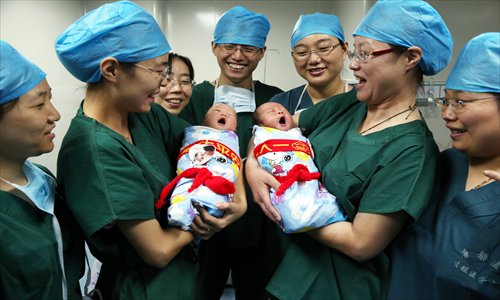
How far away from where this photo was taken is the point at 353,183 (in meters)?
1.13

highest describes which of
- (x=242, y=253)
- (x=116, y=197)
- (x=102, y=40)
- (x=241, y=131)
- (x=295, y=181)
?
(x=102, y=40)

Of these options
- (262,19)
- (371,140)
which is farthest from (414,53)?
(262,19)

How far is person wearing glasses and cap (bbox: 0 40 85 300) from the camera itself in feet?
2.85

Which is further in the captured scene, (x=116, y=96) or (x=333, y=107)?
(x=333, y=107)

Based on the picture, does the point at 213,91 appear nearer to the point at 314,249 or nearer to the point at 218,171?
the point at 218,171

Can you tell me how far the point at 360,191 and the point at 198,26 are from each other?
280cm

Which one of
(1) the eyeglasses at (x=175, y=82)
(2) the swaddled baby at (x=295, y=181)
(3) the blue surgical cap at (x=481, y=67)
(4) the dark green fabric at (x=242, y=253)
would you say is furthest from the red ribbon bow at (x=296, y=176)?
(1) the eyeglasses at (x=175, y=82)

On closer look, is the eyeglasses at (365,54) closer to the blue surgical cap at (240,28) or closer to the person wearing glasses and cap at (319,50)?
the person wearing glasses and cap at (319,50)

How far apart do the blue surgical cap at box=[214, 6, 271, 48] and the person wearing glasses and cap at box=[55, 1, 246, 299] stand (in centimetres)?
85

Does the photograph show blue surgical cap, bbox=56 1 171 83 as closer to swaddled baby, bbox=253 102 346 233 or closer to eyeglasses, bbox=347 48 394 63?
swaddled baby, bbox=253 102 346 233

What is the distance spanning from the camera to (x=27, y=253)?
2.89 ft

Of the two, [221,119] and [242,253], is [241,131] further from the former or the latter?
[242,253]

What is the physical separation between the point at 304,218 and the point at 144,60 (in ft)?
2.29

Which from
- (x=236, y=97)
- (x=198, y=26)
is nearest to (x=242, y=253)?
(x=236, y=97)
